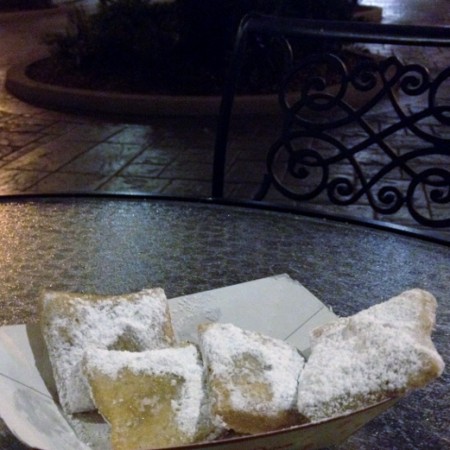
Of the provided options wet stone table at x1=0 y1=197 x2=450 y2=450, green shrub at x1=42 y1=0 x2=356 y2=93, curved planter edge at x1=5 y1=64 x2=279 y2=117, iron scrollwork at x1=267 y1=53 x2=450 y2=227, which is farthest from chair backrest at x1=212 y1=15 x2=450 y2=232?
green shrub at x1=42 y1=0 x2=356 y2=93

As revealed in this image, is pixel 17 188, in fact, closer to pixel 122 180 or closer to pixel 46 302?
pixel 122 180

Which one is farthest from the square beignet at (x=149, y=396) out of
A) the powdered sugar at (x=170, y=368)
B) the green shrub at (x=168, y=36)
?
the green shrub at (x=168, y=36)

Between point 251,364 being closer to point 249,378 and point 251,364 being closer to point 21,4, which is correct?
point 249,378

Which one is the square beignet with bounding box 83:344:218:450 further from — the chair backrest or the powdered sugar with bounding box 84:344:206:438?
the chair backrest

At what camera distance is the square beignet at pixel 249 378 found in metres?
0.74

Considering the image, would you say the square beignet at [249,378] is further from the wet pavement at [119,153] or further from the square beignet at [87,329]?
the wet pavement at [119,153]

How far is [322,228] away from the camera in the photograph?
4.99ft

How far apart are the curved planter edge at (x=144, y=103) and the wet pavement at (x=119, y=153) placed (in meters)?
0.09

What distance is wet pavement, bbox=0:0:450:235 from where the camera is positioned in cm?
410

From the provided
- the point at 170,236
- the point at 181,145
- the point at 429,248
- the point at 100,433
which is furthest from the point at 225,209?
the point at 181,145

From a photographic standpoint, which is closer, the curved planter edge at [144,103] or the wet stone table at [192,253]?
the wet stone table at [192,253]

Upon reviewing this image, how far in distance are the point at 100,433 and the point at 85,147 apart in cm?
419

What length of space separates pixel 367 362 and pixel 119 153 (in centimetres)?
409

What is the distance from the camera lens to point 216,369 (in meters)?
0.79
